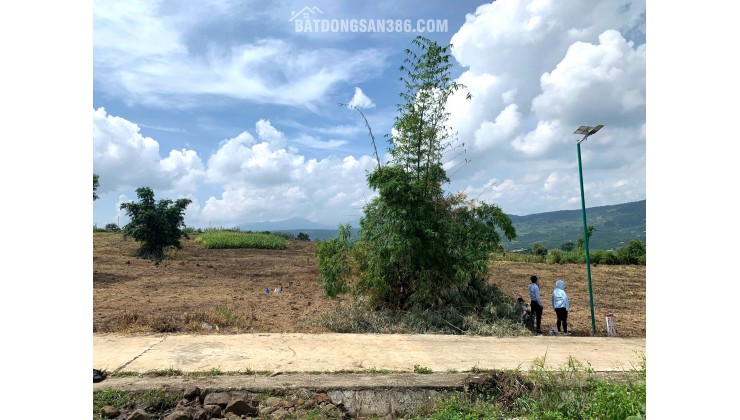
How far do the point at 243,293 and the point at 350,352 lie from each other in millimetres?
6607

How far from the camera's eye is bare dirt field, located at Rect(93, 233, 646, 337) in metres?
7.76

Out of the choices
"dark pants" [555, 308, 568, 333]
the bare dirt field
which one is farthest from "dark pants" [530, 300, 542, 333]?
the bare dirt field

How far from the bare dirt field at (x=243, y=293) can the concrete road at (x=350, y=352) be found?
0.81 meters

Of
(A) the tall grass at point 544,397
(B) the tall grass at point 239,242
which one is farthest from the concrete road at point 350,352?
(B) the tall grass at point 239,242

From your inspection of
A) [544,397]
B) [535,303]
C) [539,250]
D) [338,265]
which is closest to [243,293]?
[338,265]

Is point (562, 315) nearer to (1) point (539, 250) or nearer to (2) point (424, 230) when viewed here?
(2) point (424, 230)

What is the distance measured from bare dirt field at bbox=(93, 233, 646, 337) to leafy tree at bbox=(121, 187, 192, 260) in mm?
744

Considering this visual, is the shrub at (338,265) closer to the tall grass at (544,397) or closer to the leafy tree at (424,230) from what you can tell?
the leafy tree at (424,230)

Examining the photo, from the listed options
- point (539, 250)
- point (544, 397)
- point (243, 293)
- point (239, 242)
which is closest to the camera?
point (544, 397)

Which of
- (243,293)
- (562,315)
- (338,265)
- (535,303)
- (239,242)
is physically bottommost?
(243,293)

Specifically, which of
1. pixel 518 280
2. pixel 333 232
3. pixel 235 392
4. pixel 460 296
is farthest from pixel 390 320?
pixel 518 280

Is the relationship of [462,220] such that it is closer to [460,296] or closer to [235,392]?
[460,296]

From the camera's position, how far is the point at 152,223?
20.0 meters

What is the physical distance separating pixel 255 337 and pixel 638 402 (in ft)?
15.4
